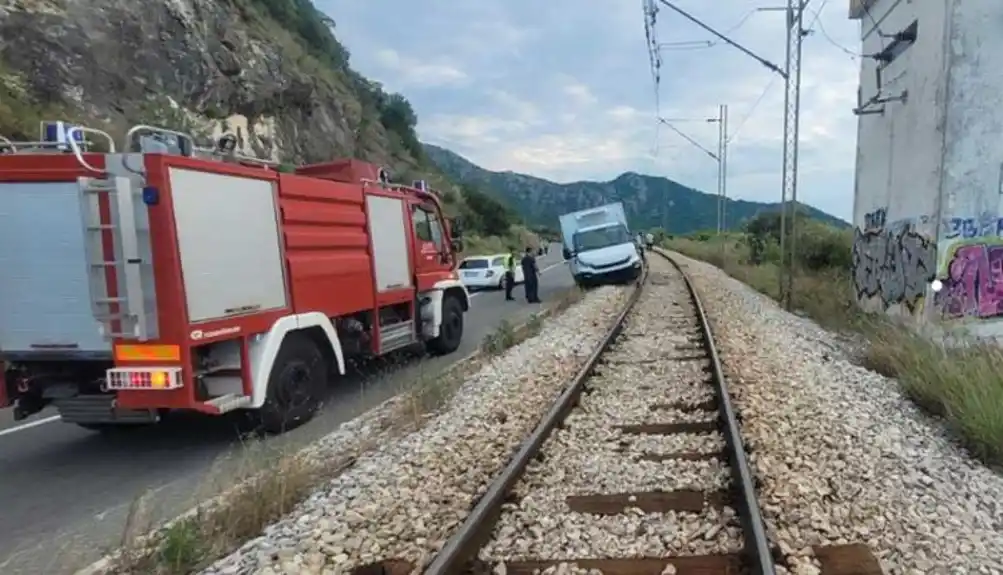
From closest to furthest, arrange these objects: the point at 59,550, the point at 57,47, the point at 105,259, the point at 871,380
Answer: the point at 59,550
the point at 105,259
the point at 871,380
the point at 57,47

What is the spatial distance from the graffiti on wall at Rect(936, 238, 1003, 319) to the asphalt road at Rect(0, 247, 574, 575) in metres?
9.26

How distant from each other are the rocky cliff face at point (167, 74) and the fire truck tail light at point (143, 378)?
19418 mm

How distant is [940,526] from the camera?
4840 millimetres

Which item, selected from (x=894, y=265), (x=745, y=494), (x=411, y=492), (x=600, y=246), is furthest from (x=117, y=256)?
(x=600, y=246)

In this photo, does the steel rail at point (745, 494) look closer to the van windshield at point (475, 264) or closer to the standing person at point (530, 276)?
the standing person at point (530, 276)

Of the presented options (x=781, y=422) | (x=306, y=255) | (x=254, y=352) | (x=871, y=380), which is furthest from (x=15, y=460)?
(x=871, y=380)

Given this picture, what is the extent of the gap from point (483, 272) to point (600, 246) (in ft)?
15.1

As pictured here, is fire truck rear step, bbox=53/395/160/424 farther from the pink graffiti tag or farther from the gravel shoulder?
the pink graffiti tag

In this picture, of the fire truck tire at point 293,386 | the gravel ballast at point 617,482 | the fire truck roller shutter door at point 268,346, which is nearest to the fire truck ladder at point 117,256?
the fire truck roller shutter door at point 268,346

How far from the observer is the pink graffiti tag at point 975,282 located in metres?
12.9

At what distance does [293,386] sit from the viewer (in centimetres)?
851

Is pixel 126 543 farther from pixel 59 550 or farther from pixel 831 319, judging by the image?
pixel 831 319

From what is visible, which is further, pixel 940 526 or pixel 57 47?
pixel 57 47

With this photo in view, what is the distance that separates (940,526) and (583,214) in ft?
81.5
